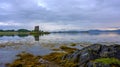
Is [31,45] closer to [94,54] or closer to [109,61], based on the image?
[94,54]

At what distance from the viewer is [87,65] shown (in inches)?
659

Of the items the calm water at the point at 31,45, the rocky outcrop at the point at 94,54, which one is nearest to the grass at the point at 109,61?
the rocky outcrop at the point at 94,54

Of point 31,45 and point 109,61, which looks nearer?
point 109,61

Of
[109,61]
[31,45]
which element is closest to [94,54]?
[109,61]

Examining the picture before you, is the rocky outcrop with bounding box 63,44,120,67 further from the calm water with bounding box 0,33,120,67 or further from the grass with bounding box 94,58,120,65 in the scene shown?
the calm water with bounding box 0,33,120,67

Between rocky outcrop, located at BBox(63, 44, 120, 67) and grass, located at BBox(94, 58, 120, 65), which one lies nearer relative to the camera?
grass, located at BBox(94, 58, 120, 65)

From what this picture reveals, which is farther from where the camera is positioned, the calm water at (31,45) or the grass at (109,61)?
the calm water at (31,45)

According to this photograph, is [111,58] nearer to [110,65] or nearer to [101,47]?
[110,65]

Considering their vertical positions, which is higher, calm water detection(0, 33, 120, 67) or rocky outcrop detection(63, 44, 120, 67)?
rocky outcrop detection(63, 44, 120, 67)

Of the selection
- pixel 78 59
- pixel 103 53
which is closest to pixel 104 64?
pixel 103 53

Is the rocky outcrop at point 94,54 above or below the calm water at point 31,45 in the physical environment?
above

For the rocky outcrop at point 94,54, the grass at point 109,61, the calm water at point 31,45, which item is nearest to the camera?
the grass at point 109,61

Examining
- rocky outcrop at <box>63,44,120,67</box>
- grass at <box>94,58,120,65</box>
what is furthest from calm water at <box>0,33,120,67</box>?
grass at <box>94,58,120,65</box>

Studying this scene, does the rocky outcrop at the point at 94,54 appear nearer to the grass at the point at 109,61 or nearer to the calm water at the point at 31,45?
the grass at the point at 109,61
